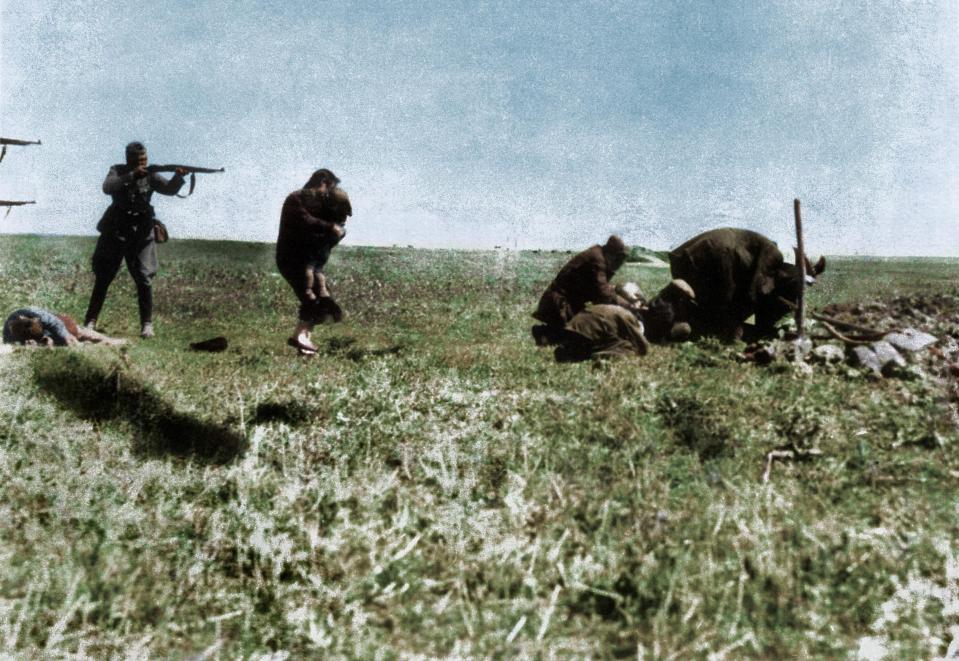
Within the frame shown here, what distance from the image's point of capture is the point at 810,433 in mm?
5770

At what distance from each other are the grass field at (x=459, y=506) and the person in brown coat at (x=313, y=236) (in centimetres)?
68

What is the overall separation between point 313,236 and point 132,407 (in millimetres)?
2373

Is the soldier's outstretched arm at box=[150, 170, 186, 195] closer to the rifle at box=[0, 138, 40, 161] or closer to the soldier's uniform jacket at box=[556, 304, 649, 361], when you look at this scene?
the rifle at box=[0, 138, 40, 161]

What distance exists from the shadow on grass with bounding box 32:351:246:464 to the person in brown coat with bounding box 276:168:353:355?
1.80 metres

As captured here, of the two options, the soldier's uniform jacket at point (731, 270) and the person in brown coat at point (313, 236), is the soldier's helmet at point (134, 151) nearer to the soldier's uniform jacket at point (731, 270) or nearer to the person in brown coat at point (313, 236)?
the person in brown coat at point (313, 236)

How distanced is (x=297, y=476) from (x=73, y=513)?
1458mm

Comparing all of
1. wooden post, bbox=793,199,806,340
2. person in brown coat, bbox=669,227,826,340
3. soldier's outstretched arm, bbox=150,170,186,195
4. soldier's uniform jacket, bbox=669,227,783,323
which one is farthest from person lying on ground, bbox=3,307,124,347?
wooden post, bbox=793,199,806,340

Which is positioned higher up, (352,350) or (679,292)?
(679,292)

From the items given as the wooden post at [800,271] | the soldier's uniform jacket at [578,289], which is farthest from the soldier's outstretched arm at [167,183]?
the wooden post at [800,271]

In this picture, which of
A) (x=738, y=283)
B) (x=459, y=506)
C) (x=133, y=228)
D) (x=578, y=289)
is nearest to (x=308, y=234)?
(x=133, y=228)

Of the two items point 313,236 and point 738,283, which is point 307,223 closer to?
point 313,236

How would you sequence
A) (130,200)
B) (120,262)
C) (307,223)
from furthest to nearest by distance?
(120,262), (130,200), (307,223)

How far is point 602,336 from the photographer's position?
28.6 ft

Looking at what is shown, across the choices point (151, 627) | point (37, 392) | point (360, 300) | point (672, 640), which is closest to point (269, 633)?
point (151, 627)
